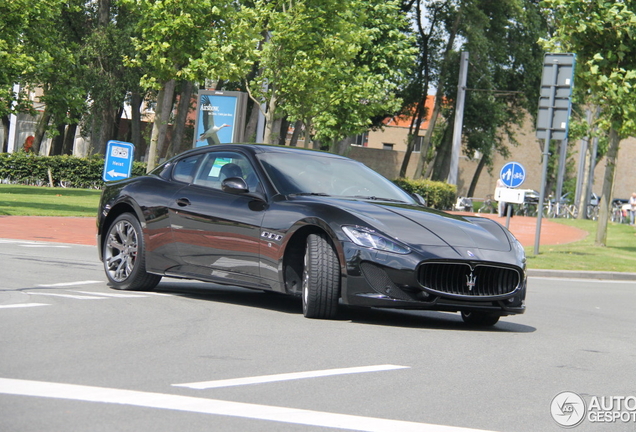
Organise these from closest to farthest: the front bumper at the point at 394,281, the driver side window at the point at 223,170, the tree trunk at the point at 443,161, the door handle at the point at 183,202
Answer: the front bumper at the point at 394,281 → the driver side window at the point at 223,170 → the door handle at the point at 183,202 → the tree trunk at the point at 443,161

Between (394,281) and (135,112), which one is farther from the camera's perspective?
(135,112)

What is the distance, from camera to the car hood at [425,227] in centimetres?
781

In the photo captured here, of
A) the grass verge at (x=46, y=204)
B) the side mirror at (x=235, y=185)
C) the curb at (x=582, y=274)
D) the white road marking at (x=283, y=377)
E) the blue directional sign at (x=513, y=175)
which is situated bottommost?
the grass verge at (x=46, y=204)

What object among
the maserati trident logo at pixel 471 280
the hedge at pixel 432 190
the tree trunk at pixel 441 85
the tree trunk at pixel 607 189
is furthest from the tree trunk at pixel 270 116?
the tree trunk at pixel 441 85

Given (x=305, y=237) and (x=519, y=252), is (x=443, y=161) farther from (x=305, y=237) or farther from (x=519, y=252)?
(x=305, y=237)

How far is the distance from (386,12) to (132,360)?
34.8 meters

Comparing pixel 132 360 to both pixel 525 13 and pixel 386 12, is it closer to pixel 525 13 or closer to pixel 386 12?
pixel 386 12

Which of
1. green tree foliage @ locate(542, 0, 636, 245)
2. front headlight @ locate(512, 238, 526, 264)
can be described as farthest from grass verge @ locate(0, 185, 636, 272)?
front headlight @ locate(512, 238, 526, 264)

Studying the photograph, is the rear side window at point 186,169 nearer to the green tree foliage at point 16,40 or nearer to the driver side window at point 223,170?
the driver side window at point 223,170

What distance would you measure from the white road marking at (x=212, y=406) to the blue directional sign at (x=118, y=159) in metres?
14.8

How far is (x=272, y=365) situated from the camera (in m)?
5.96

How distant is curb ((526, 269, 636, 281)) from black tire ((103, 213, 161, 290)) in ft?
29.8

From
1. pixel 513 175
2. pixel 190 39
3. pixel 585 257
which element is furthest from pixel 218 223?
pixel 190 39

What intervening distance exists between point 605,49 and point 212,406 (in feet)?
67.1
